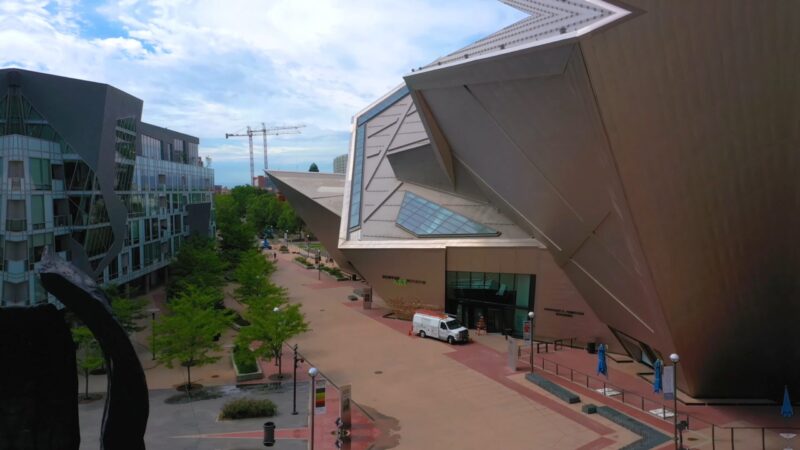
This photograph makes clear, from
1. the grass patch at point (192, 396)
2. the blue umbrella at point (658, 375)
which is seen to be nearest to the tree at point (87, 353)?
the grass patch at point (192, 396)

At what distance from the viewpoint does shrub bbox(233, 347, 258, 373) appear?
83.5ft

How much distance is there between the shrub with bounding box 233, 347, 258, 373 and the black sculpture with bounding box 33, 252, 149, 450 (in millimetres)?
15556

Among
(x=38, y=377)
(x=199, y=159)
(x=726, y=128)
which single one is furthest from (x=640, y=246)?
(x=199, y=159)

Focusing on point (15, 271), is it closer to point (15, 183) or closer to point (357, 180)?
point (15, 183)

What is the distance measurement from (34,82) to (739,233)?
30744 mm

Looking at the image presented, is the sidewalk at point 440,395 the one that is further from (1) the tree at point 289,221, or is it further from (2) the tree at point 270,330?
(1) the tree at point 289,221

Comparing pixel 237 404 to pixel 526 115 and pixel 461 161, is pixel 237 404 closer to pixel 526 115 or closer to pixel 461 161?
pixel 526 115

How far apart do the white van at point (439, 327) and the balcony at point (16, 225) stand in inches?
791

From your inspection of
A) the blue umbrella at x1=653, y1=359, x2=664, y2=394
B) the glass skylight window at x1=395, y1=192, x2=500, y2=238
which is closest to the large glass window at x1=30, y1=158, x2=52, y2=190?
the glass skylight window at x1=395, y1=192, x2=500, y2=238

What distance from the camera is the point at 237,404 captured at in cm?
2127

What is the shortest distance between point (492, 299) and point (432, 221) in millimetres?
6311

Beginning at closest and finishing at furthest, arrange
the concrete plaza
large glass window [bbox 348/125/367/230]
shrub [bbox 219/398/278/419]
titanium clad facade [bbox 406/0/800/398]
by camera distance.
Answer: titanium clad facade [bbox 406/0/800/398] < the concrete plaza < shrub [bbox 219/398/278/419] < large glass window [bbox 348/125/367/230]

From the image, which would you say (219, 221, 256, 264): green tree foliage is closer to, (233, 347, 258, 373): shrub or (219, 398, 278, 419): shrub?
(233, 347, 258, 373): shrub

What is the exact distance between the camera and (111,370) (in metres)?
9.66
